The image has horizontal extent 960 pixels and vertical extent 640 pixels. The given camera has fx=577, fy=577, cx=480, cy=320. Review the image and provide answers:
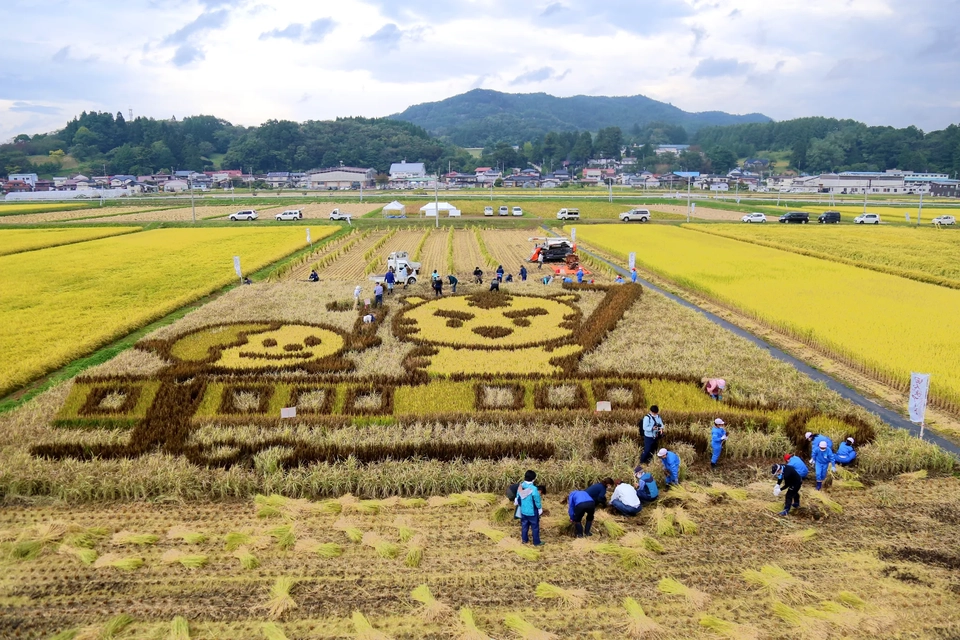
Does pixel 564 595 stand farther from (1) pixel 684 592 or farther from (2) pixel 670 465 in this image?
(2) pixel 670 465

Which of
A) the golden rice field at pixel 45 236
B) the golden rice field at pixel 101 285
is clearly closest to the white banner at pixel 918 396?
the golden rice field at pixel 101 285

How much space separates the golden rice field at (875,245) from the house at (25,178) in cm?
13327

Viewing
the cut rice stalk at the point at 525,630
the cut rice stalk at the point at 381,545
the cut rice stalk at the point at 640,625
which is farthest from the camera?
the cut rice stalk at the point at 381,545

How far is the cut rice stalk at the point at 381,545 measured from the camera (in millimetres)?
7848

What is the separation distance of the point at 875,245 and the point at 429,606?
40.6 meters

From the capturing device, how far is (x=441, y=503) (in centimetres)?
920

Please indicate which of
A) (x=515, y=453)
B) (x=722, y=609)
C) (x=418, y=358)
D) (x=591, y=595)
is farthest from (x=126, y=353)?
(x=722, y=609)

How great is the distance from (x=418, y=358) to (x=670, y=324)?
9160 millimetres

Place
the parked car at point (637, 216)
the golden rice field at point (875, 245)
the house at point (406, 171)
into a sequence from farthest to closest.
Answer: the house at point (406, 171)
the parked car at point (637, 216)
the golden rice field at point (875, 245)

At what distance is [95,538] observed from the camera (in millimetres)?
8234

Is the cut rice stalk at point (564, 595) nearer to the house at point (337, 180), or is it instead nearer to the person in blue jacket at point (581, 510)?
the person in blue jacket at point (581, 510)

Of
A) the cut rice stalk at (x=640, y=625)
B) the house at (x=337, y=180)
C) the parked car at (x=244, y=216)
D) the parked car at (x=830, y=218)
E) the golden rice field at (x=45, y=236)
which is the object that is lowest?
the cut rice stalk at (x=640, y=625)

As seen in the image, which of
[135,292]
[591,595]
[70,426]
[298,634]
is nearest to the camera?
[298,634]

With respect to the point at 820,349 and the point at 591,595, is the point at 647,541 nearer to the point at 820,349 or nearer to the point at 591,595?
the point at 591,595
